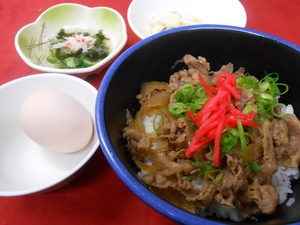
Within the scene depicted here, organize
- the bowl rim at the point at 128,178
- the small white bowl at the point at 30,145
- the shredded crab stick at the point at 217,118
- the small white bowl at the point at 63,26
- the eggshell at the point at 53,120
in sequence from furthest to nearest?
the small white bowl at the point at 63,26 < the small white bowl at the point at 30,145 < the eggshell at the point at 53,120 < the shredded crab stick at the point at 217,118 < the bowl rim at the point at 128,178

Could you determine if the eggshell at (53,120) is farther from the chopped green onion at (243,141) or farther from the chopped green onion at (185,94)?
the chopped green onion at (243,141)

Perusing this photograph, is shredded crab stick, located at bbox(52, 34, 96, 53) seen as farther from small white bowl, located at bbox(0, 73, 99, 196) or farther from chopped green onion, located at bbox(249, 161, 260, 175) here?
chopped green onion, located at bbox(249, 161, 260, 175)

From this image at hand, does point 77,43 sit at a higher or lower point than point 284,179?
lower

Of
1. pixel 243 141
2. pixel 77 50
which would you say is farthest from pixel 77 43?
pixel 243 141

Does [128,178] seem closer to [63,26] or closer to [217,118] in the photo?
[217,118]

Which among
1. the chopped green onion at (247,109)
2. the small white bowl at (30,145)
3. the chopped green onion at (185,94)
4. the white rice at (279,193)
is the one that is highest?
the chopped green onion at (247,109)

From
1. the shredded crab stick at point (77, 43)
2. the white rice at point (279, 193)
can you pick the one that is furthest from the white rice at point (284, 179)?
the shredded crab stick at point (77, 43)
